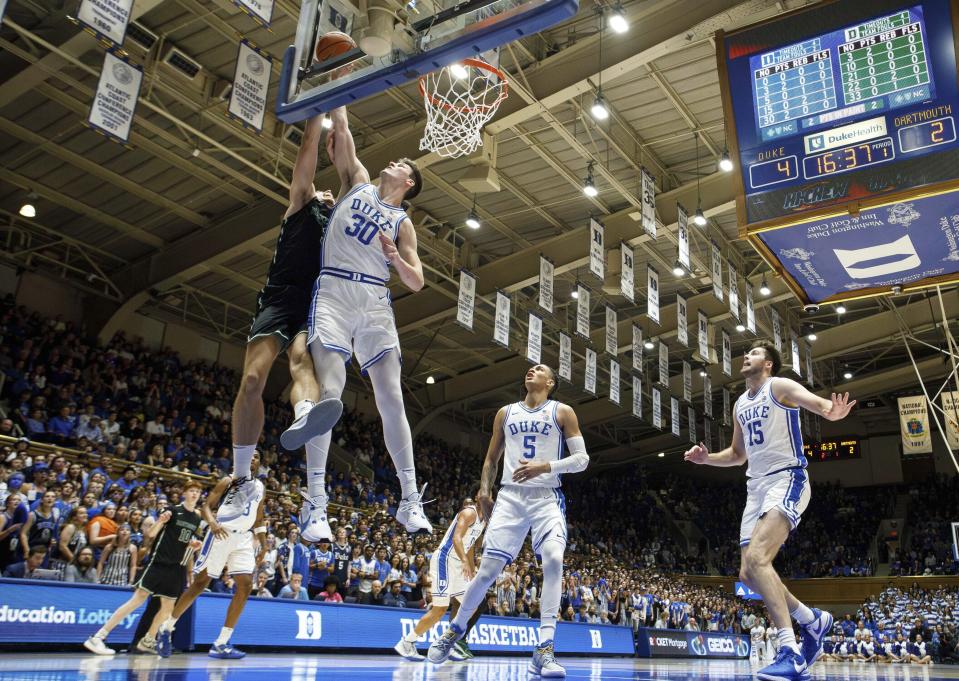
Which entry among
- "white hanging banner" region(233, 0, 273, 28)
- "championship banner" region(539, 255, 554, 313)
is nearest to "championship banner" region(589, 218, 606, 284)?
"championship banner" region(539, 255, 554, 313)

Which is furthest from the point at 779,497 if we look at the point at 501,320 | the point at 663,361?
the point at 663,361

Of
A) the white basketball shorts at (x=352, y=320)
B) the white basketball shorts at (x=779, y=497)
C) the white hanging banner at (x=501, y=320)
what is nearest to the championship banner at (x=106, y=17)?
the white basketball shorts at (x=352, y=320)

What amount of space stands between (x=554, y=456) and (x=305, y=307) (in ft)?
→ 8.97

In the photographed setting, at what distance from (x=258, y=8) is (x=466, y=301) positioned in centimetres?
969

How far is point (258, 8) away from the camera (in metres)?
10.1

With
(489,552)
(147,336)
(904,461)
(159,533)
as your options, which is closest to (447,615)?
(159,533)

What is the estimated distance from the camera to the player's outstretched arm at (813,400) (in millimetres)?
5590

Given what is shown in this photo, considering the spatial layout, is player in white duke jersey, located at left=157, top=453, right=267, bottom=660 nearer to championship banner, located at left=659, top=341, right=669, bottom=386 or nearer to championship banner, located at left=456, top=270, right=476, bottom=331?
championship banner, located at left=456, top=270, right=476, bottom=331

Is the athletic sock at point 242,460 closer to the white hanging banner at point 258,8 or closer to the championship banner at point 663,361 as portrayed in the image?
the white hanging banner at point 258,8

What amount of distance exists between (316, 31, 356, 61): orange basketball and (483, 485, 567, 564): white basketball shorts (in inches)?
136

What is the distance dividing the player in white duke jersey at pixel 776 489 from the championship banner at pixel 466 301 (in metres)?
11.9

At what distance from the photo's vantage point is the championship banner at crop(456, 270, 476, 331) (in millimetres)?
18391

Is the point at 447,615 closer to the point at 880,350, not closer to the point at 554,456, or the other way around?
the point at 554,456

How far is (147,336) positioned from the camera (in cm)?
2433
